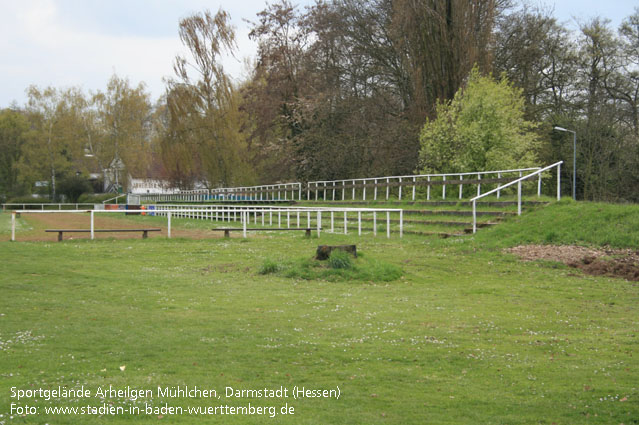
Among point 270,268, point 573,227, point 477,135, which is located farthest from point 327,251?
point 477,135

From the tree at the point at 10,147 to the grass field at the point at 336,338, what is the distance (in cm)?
6626

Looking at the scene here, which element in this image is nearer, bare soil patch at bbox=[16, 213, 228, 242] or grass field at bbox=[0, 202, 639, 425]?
grass field at bbox=[0, 202, 639, 425]

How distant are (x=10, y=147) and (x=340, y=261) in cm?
7256

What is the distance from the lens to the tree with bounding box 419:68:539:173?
27.9 m

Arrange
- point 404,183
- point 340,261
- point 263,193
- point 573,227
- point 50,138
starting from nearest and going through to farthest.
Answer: point 340,261, point 573,227, point 404,183, point 263,193, point 50,138

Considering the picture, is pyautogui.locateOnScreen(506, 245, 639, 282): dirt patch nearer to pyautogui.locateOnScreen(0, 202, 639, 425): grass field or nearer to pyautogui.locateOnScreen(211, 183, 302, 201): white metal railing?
pyautogui.locateOnScreen(0, 202, 639, 425): grass field

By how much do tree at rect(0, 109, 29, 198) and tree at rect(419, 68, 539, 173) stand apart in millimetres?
59240

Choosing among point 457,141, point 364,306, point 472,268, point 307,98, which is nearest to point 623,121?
point 457,141

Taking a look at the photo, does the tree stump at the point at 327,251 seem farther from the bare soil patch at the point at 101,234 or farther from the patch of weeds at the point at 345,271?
the bare soil patch at the point at 101,234

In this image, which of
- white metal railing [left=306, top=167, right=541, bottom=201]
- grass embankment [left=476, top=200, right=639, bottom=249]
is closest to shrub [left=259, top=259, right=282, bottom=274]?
grass embankment [left=476, top=200, right=639, bottom=249]

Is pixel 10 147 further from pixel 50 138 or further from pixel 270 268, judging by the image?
pixel 270 268

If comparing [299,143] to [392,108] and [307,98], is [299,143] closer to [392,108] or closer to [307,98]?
[307,98]

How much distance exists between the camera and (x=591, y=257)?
14.5 meters

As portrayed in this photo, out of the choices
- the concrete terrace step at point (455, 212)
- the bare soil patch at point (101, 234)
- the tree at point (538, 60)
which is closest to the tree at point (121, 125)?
the bare soil patch at point (101, 234)
